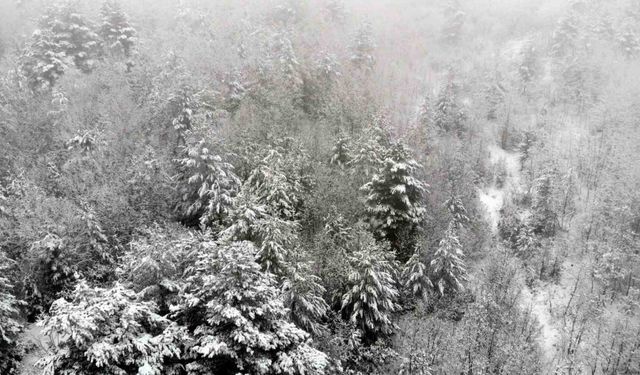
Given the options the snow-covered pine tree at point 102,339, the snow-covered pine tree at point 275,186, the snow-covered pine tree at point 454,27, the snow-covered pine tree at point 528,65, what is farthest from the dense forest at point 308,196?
the snow-covered pine tree at point 454,27

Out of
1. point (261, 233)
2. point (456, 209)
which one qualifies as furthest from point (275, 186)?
point (456, 209)

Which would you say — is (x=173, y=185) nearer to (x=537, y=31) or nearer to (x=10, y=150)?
(x=10, y=150)

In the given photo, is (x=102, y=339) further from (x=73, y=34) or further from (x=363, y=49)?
(x=363, y=49)

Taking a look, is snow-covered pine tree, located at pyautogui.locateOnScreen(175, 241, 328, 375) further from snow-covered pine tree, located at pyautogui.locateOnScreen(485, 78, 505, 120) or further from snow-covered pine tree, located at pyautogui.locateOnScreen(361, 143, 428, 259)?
snow-covered pine tree, located at pyautogui.locateOnScreen(485, 78, 505, 120)

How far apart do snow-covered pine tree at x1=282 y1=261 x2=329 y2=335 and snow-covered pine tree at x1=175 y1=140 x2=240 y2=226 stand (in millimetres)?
6740

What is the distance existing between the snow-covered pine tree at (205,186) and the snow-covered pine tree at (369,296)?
828cm

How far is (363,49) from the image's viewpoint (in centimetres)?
4459

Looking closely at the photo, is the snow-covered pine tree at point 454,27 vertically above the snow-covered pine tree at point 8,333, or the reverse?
the snow-covered pine tree at point 454,27

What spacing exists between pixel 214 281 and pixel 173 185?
53.4ft

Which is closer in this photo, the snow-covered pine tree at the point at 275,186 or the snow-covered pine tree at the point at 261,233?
the snow-covered pine tree at the point at 261,233

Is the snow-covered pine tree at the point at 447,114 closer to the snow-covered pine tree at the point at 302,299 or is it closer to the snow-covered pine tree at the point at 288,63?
the snow-covered pine tree at the point at 288,63

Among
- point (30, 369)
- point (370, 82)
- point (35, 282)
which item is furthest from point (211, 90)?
point (30, 369)

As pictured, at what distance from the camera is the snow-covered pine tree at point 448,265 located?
1040 inches

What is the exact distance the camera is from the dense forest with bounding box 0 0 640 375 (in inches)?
604
